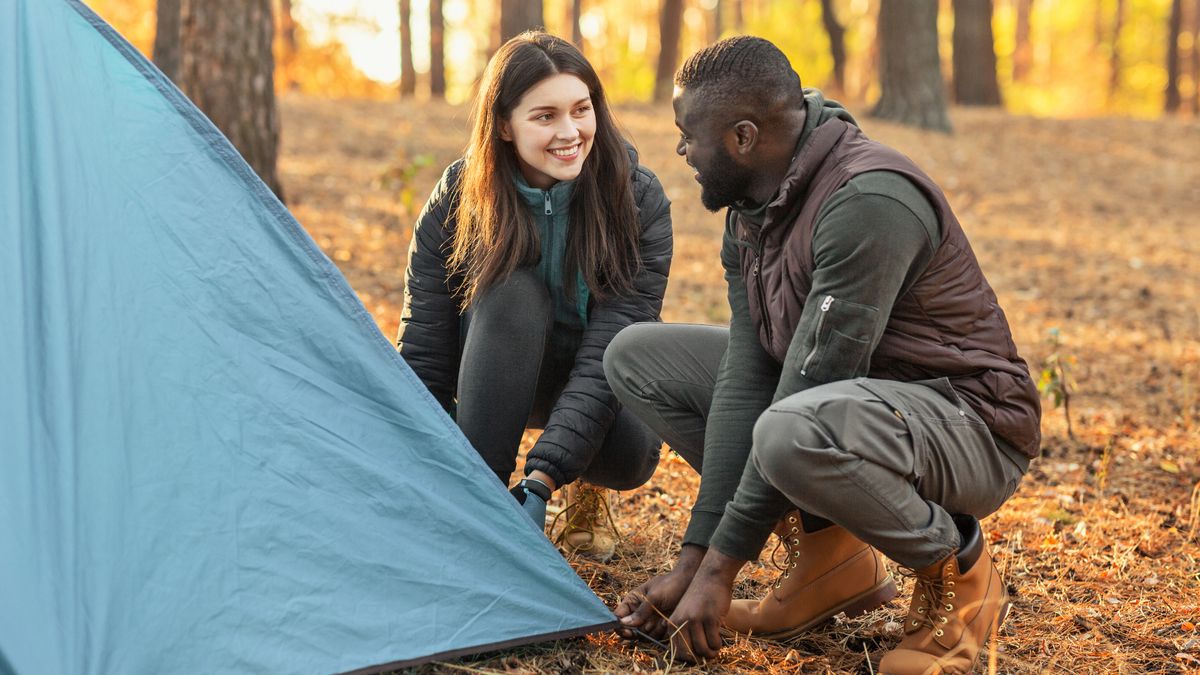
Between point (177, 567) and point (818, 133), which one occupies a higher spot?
point (818, 133)

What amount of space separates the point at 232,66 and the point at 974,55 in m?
10.3

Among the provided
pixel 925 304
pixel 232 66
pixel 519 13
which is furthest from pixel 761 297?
pixel 519 13

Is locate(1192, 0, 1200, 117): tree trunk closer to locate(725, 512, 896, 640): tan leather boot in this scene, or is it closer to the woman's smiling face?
the woman's smiling face

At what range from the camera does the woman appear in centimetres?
301

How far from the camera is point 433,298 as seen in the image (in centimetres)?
319

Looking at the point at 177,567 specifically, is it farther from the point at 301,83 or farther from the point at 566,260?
the point at 301,83

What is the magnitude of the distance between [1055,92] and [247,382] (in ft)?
110

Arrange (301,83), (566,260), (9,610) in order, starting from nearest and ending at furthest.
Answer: (9,610) → (566,260) → (301,83)

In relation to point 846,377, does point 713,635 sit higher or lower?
lower

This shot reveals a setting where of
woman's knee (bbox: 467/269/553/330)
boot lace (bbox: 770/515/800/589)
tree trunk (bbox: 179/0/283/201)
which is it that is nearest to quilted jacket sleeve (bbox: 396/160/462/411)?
woman's knee (bbox: 467/269/553/330)

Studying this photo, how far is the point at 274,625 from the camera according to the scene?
7.65 ft

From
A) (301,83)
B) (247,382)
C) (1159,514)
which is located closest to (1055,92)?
(301,83)

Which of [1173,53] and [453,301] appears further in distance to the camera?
[1173,53]

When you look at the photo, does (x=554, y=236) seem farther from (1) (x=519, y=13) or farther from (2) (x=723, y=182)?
(1) (x=519, y=13)
